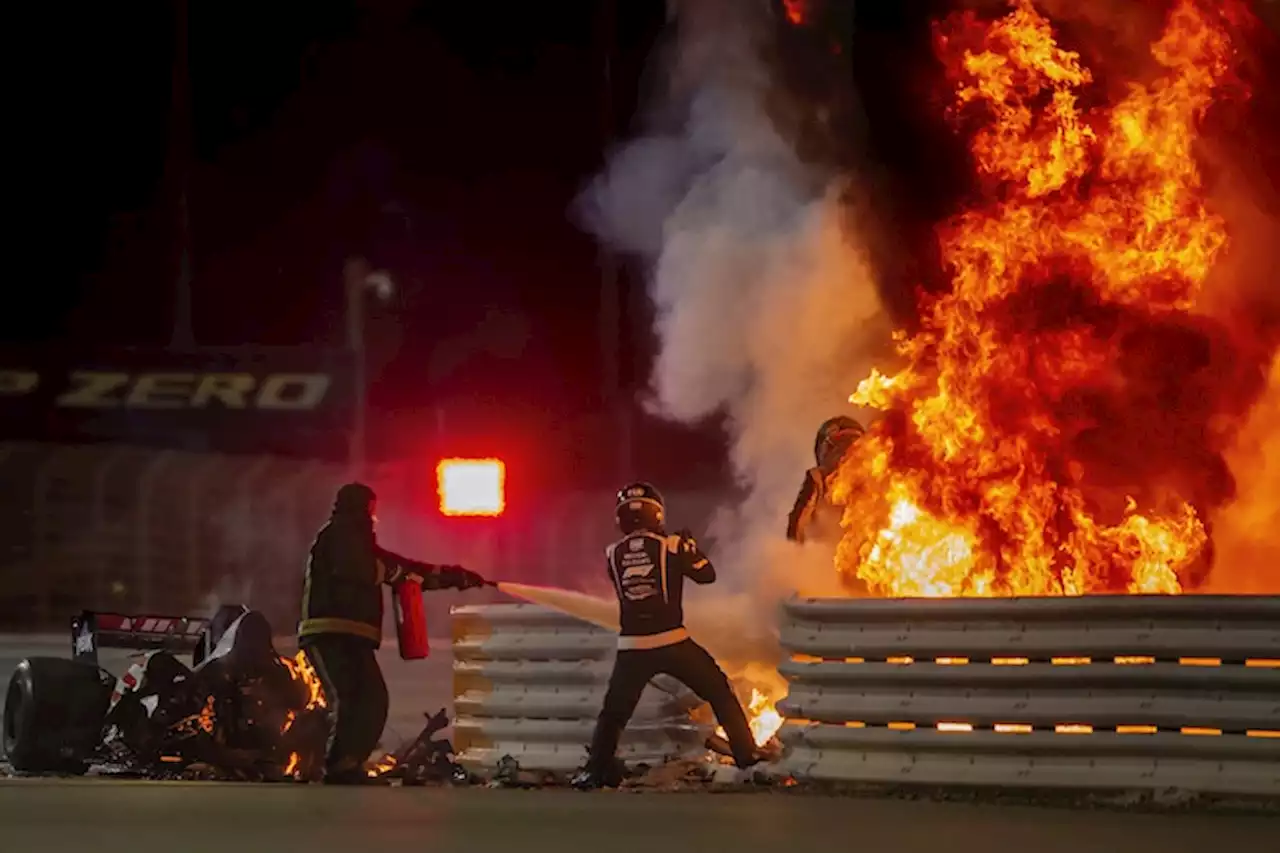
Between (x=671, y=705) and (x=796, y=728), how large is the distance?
1.64 meters

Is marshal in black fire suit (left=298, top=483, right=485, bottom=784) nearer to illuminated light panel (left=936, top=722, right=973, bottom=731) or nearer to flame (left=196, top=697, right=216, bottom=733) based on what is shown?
flame (left=196, top=697, right=216, bottom=733)

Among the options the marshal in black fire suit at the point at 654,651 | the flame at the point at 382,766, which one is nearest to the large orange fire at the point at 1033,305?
the marshal in black fire suit at the point at 654,651

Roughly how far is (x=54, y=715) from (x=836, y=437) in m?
5.76

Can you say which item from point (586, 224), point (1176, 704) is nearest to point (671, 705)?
point (1176, 704)

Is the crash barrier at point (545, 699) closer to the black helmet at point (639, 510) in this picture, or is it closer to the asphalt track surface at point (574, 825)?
the black helmet at point (639, 510)

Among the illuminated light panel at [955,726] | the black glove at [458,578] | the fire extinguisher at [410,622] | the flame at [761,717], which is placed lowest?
the illuminated light panel at [955,726]

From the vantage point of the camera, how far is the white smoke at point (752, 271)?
17.9m

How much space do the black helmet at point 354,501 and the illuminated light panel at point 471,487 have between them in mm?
3408

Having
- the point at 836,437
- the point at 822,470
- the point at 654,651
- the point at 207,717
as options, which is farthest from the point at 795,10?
the point at 207,717

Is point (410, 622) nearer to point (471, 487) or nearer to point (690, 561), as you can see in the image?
point (690, 561)

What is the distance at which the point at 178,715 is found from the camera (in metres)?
14.4

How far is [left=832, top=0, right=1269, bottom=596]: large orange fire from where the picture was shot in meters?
14.8

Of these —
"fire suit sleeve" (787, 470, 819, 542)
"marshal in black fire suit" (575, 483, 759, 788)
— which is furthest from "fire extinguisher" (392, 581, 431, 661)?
"fire suit sleeve" (787, 470, 819, 542)

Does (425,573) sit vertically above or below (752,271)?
below
